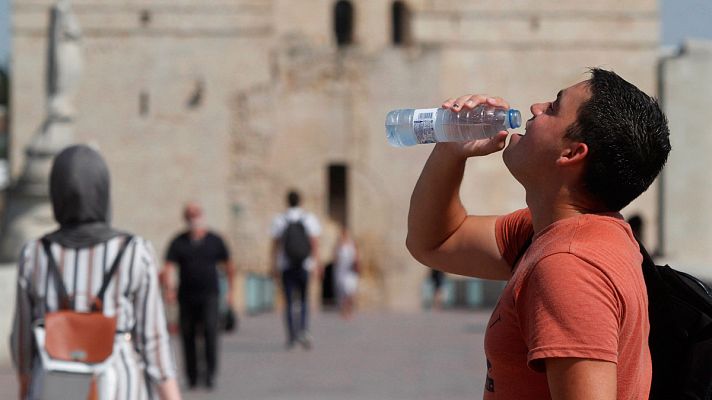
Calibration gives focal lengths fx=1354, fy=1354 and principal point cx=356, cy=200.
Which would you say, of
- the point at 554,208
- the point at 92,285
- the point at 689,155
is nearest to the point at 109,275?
the point at 92,285

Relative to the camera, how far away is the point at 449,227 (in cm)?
299

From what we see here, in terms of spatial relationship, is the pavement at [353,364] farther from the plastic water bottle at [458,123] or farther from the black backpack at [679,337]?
the black backpack at [679,337]

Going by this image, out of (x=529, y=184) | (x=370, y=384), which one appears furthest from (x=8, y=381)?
(x=529, y=184)

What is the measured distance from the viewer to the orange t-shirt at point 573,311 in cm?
222

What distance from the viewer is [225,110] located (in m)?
28.4

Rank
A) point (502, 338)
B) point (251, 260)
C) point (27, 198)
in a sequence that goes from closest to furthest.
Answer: point (502, 338) < point (27, 198) < point (251, 260)

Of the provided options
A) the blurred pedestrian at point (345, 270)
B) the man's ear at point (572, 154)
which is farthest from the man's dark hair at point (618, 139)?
the blurred pedestrian at point (345, 270)

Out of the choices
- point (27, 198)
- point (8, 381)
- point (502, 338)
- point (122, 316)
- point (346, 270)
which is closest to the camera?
point (502, 338)

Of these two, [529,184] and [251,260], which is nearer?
[529,184]

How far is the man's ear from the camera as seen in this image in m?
2.41

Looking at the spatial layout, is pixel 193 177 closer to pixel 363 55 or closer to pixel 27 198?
pixel 363 55

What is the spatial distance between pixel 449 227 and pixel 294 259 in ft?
32.7

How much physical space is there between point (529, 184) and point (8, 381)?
27.1 ft

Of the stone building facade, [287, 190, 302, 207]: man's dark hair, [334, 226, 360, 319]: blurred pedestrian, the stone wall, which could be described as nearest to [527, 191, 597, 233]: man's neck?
[287, 190, 302, 207]: man's dark hair
